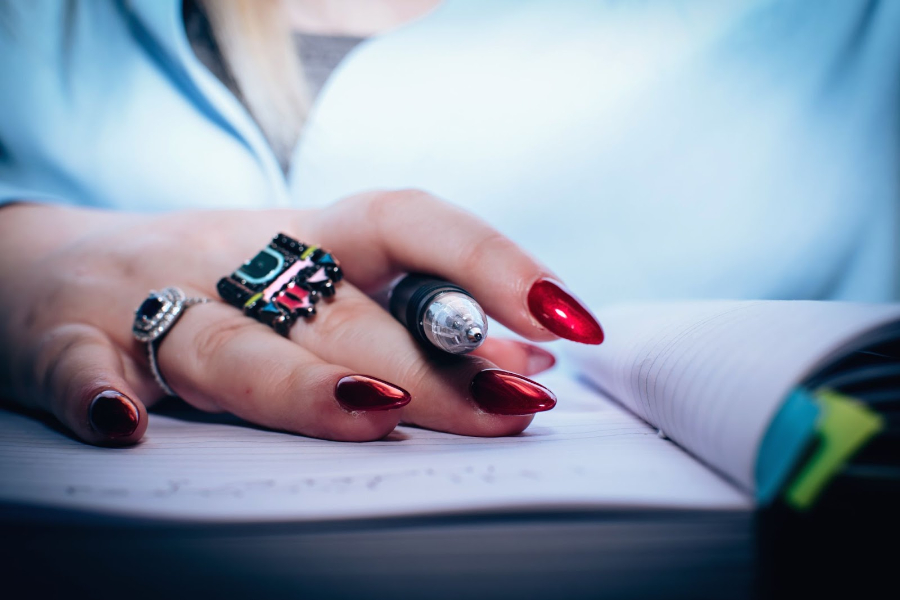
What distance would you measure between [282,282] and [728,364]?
0.44 meters

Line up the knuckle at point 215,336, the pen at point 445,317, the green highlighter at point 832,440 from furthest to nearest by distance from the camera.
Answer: the knuckle at point 215,336 → the pen at point 445,317 → the green highlighter at point 832,440

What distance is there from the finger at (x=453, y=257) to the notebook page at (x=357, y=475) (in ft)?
0.33

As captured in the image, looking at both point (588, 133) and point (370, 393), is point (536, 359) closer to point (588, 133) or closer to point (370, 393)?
point (370, 393)

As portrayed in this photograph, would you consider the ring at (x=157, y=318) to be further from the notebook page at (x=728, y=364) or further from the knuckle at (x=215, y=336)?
the notebook page at (x=728, y=364)

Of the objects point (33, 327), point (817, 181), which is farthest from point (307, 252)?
point (817, 181)

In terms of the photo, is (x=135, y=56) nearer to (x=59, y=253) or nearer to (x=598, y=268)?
(x=59, y=253)

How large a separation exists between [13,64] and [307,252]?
916mm

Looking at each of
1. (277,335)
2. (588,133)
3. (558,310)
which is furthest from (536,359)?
(588,133)

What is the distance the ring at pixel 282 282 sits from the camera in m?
0.61

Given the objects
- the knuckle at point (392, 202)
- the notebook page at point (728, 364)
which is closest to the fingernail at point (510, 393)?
the notebook page at point (728, 364)

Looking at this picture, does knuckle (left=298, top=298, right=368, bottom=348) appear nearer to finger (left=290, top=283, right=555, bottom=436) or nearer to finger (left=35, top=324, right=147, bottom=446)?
finger (left=290, top=283, right=555, bottom=436)

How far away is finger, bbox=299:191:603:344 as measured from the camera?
0.49m

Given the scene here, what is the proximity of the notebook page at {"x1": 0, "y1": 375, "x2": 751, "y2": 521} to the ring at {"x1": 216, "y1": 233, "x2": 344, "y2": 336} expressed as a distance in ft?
0.42

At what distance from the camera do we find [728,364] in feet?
1.36
